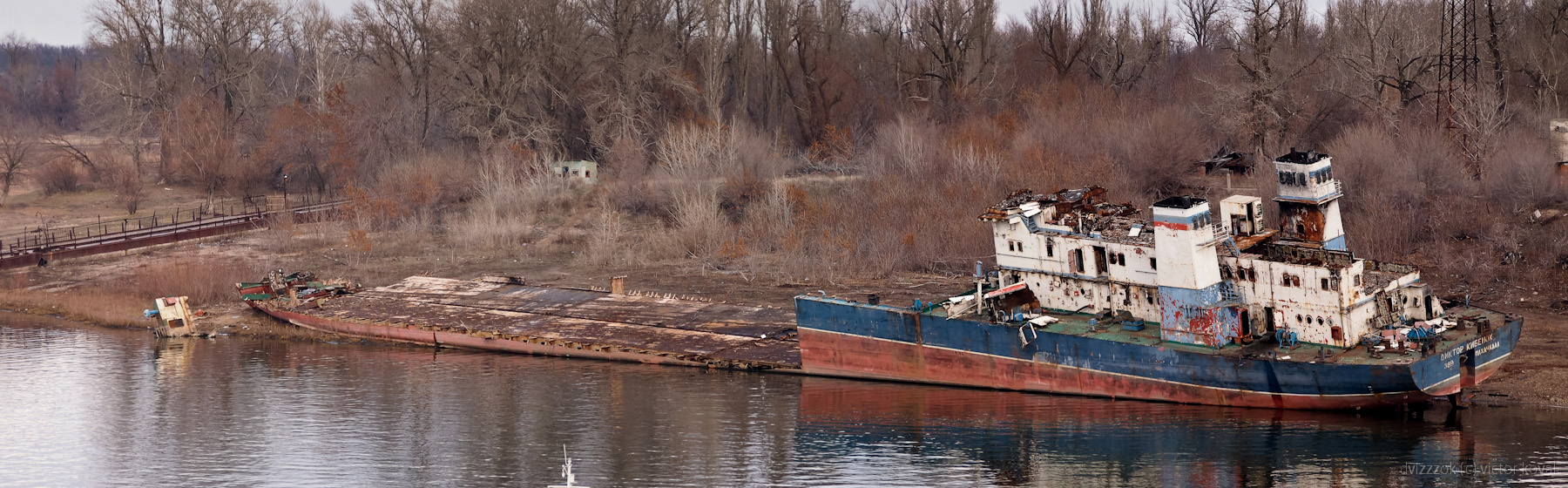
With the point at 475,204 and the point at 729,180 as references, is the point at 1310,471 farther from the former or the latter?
the point at 475,204

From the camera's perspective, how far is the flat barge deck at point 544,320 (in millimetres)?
46531

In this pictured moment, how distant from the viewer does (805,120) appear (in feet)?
322

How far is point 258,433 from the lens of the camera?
38.5 meters

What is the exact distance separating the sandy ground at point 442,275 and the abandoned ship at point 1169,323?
770 cm

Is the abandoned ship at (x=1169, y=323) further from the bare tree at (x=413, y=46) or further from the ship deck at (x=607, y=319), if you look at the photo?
the bare tree at (x=413, y=46)

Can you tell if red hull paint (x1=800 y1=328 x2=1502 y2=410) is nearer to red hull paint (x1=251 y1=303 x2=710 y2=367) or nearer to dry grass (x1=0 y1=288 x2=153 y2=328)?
red hull paint (x1=251 y1=303 x2=710 y2=367)

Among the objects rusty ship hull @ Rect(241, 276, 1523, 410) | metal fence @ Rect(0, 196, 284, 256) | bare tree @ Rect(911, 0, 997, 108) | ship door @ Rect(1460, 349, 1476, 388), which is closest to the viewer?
ship door @ Rect(1460, 349, 1476, 388)

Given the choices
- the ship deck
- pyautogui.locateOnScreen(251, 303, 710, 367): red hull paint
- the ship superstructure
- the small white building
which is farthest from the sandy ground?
the small white building

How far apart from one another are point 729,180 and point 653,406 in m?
35.5

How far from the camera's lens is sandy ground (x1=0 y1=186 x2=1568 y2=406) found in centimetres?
4928

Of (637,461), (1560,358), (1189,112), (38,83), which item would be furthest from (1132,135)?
A: (38,83)

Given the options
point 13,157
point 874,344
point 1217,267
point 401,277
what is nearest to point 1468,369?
point 1217,267

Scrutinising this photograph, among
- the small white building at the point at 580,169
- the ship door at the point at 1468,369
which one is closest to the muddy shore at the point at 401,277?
the ship door at the point at 1468,369

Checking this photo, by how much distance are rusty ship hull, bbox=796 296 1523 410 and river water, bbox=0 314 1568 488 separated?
566mm
